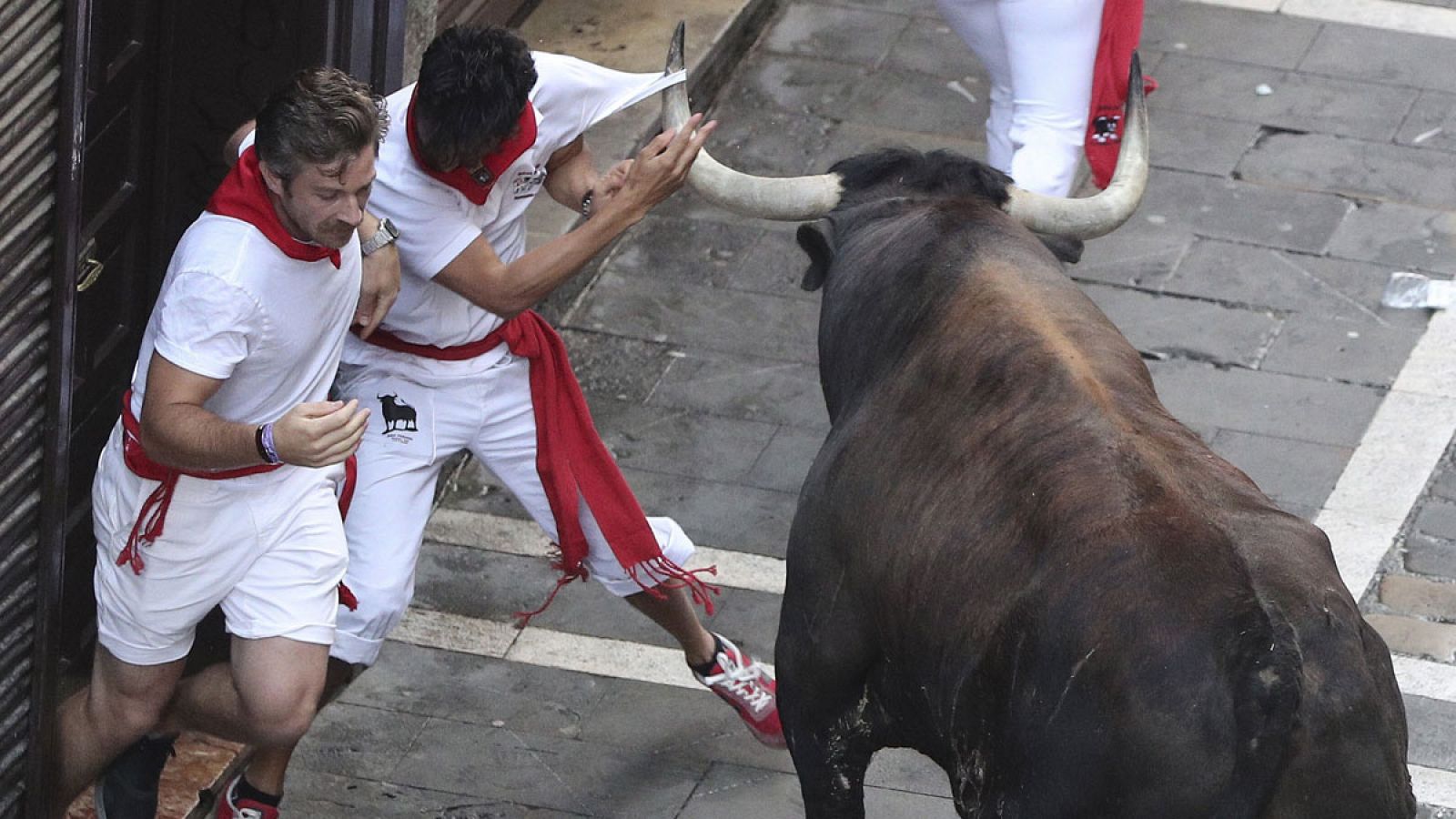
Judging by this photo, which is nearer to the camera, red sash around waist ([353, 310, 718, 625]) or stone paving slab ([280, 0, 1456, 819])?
red sash around waist ([353, 310, 718, 625])

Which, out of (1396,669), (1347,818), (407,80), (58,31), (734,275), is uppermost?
(58,31)

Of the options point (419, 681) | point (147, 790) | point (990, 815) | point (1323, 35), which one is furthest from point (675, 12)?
point (990, 815)

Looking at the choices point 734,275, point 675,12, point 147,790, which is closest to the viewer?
point 147,790

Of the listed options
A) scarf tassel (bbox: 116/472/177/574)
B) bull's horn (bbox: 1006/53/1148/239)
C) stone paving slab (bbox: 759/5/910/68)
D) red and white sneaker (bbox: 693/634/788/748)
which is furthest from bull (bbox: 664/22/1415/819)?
stone paving slab (bbox: 759/5/910/68)

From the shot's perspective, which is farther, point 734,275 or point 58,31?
point 734,275

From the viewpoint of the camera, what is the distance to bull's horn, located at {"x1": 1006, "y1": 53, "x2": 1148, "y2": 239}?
5.37 meters

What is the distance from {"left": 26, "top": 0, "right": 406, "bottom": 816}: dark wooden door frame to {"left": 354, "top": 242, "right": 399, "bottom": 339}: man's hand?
66cm

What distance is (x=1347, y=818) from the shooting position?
373 centimetres

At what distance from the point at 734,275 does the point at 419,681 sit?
2786 mm

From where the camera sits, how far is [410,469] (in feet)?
17.7

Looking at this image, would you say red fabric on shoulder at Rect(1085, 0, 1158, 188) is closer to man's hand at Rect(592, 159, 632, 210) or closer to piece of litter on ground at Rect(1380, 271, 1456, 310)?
piece of litter on ground at Rect(1380, 271, 1456, 310)

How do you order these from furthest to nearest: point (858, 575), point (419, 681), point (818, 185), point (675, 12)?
1. point (675, 12)
2. point (419, 681)
3. point (818, 185)
4. point (858, 575)

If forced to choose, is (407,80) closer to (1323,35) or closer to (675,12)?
(675,12)

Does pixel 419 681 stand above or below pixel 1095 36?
below
